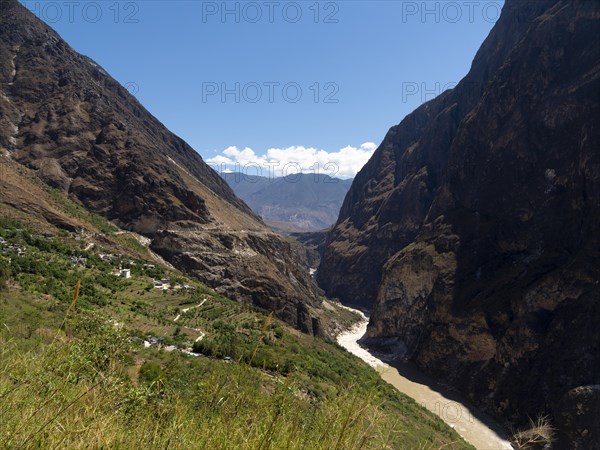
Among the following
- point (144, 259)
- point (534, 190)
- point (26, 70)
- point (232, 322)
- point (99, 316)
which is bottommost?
point (232, 322)

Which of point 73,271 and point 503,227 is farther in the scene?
point 503,227

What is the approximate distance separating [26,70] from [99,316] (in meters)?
77.3

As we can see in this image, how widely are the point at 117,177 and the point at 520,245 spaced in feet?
179

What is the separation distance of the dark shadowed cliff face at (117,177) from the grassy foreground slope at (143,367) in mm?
4730

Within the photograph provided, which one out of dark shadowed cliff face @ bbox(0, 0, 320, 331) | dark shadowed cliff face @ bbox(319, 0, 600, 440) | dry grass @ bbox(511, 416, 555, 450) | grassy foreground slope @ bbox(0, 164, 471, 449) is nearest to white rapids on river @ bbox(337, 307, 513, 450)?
dark shadowed cliff face @ bbox(319, 0, 600, 440)

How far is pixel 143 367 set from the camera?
1231 centimetres

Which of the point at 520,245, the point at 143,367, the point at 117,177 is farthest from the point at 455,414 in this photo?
the point at 117,177

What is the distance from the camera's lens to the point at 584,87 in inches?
1688

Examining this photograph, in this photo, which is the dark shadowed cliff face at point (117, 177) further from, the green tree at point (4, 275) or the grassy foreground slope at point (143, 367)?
the green tree at point (4, 275)

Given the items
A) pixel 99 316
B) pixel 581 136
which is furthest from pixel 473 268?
pixel 99 316

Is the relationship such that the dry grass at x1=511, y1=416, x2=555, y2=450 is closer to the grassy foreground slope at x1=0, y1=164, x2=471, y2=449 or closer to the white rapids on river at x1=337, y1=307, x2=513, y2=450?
the grassy foreground slope at x1=0, y1=164, x2=471, y2=449

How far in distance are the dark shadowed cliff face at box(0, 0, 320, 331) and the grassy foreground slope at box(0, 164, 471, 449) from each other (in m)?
4.73

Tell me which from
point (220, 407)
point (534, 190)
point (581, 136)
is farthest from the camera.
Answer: point (534, 190)

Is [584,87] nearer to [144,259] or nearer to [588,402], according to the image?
[588,402]
